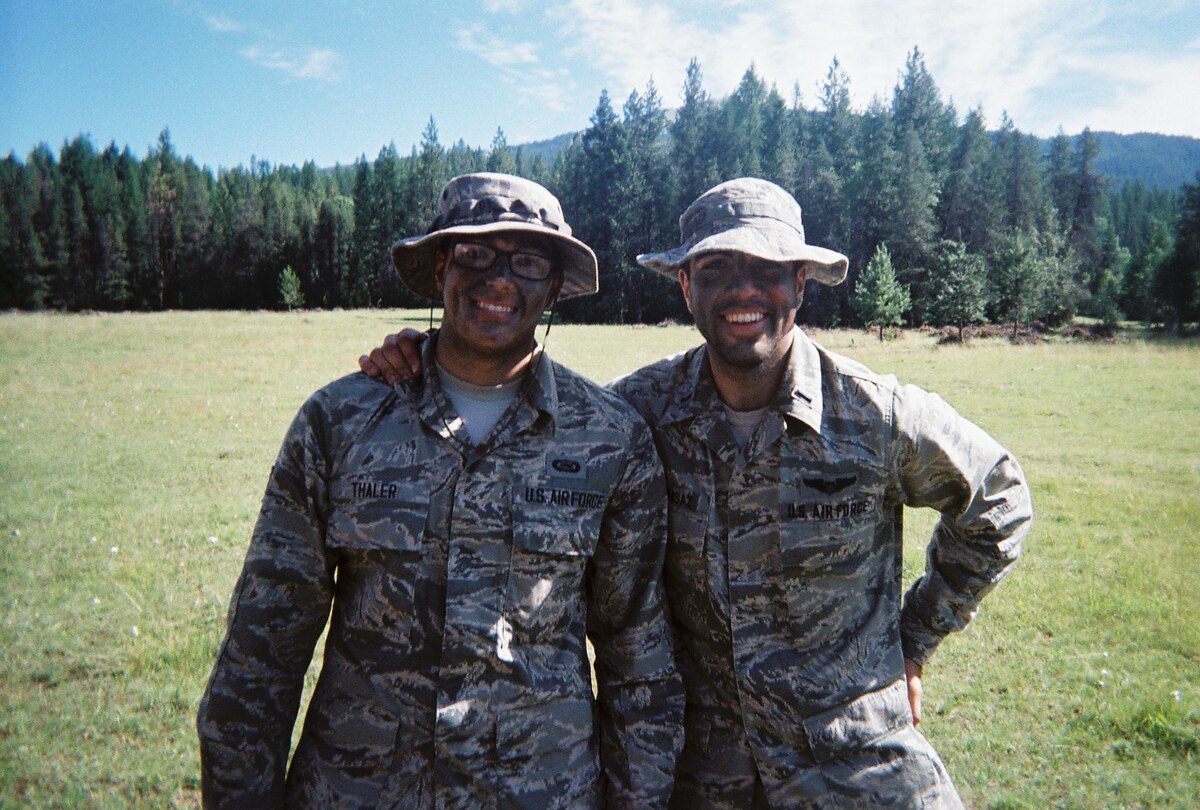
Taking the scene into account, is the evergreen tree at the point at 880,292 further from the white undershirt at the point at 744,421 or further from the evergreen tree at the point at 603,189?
the evergreen tree at the point at 603,189

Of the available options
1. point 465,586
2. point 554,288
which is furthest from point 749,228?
point 465,586

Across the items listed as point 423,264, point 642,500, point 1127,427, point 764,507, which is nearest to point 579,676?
point 642,500

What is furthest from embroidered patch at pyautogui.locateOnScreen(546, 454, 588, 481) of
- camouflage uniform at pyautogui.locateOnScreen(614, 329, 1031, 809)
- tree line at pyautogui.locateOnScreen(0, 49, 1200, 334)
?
tree line at pyautogui.locateOnScreen(0, 49, 1200, 334)

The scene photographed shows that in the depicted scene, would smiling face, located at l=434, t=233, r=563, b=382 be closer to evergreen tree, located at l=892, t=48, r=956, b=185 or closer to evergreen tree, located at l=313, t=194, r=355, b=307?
evergreen tree, located at l=892, t=48, r=956, b=185

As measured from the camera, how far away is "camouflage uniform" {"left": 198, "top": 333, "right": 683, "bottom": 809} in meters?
2.19

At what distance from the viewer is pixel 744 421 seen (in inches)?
112

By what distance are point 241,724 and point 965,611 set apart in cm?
266

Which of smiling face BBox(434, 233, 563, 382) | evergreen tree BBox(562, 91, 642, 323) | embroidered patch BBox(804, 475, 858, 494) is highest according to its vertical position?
evergreen tree BBox(562, 91, 642, 323)

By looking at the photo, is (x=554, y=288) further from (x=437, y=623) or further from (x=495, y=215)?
(x=437, y=623)

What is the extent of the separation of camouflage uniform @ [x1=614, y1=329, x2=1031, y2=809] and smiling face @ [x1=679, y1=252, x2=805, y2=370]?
0.52 feet

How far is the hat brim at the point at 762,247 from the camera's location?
2.66 metres

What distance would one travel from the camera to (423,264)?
2.83 metres

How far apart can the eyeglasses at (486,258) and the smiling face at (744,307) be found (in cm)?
69

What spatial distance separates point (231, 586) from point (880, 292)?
1138cm
